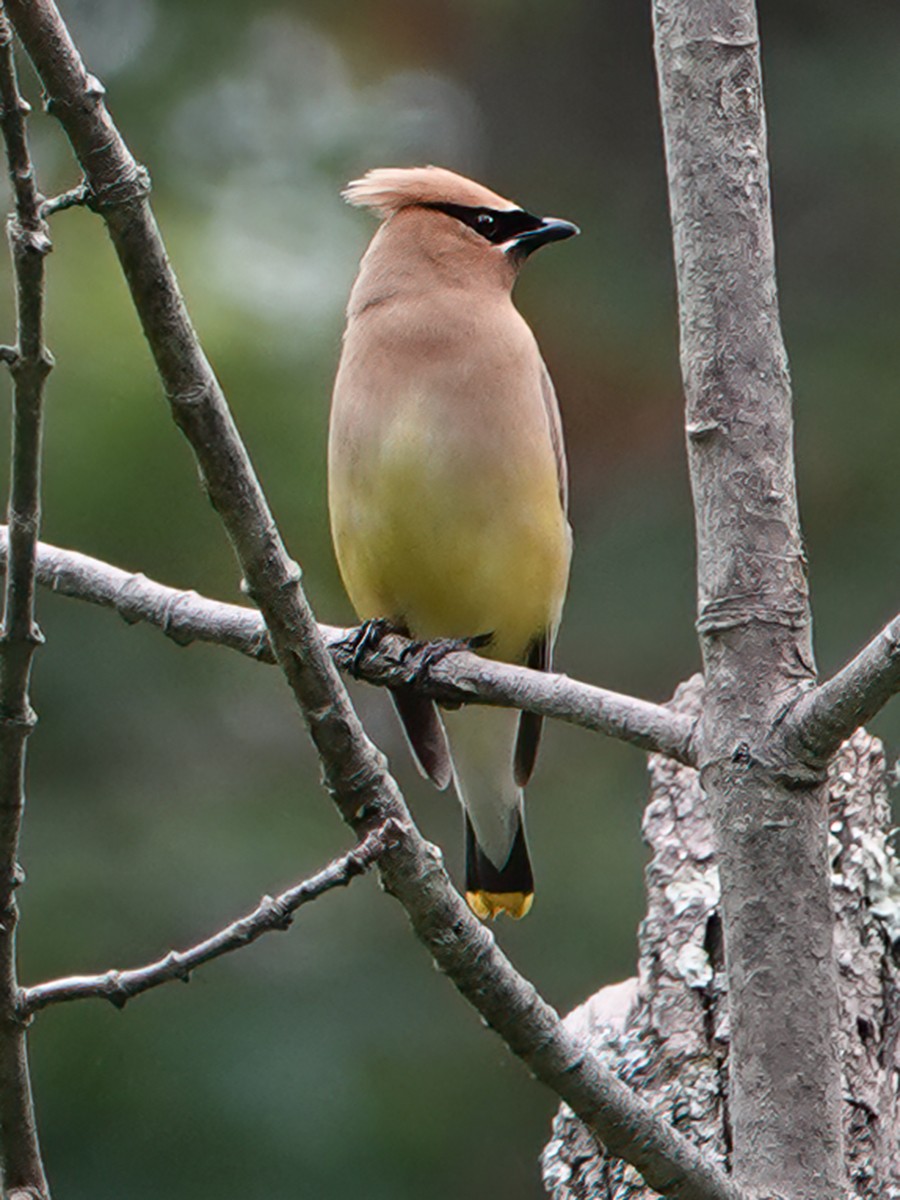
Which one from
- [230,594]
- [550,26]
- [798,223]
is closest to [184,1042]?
[230,594]

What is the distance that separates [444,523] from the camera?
3352mm

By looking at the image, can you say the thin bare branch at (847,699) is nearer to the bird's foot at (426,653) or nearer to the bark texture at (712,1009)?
the bark texture at (712,1009)

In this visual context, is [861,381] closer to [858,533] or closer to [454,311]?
[858,533]

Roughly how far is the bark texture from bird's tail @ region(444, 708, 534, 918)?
0.96 meters

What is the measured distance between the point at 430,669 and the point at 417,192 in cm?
141

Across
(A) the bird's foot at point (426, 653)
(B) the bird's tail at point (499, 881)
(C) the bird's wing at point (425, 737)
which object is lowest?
(A) the bird's foot at point (426, 653)

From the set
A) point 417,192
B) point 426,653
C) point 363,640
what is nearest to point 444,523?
point 363,640

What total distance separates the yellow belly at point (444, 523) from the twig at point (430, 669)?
1.16ft

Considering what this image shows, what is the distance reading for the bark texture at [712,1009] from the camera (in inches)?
95.6

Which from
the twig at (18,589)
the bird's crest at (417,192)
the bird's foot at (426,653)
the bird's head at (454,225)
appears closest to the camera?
the twig at (18,589)

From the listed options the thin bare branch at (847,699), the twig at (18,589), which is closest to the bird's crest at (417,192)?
the thin bare branch at (847,699)

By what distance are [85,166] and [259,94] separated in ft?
16.0

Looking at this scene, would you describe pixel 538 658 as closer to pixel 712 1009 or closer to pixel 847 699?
pixel 712 1009

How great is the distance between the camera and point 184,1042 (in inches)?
198
